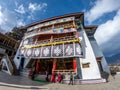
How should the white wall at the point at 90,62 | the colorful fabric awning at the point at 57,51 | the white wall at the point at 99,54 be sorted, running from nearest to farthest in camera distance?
the white wall at the point at 90,62 → the colorful fabric awning at the point at 57,51 → the white wall at the point at 99,54

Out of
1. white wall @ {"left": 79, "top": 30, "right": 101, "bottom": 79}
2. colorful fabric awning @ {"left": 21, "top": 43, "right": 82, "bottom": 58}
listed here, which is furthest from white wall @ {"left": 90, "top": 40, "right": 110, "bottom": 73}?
colorful fabric awning @ {"left": 21, "top": 43, "right": 82, "bottom": 58}

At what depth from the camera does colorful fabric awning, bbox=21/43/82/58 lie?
65.0 feet

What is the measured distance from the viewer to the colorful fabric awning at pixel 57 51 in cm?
1980

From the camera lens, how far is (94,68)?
1952 centimetres

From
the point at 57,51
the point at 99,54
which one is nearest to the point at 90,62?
the point at 57,51

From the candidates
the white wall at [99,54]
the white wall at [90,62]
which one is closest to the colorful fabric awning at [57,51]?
the white wall at [90,62]

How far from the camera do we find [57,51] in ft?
68.1

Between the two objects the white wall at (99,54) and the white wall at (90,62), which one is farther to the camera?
the white wall at (99,54)

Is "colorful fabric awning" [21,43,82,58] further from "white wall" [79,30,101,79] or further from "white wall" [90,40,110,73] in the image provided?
"white wall" [90,40,110,73]

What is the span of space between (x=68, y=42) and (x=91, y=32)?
11423 millimetres

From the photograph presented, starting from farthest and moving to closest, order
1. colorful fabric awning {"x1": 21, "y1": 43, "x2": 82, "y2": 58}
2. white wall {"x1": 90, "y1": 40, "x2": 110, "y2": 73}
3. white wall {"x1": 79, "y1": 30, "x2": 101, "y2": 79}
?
white wall {"x1": 90, "y1": 40, "x2": 110, "y2": 73} → colorful fabric awning {"x1": 21, "y1": 43, "x2": 82, "y2": 58} → white wall {"x1": 79, "y1": 30, "x2": 101, "y2": 79}

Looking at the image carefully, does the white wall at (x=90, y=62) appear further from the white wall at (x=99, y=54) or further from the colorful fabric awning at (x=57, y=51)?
the white wall at (x=99, y=54)

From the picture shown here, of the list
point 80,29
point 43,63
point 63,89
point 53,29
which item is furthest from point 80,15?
point 63,89

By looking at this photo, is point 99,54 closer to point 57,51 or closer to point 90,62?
point 90,62
